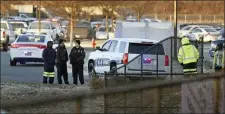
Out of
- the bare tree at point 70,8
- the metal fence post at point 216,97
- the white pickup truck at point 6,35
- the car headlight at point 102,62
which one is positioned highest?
the bare tree at point 70,8

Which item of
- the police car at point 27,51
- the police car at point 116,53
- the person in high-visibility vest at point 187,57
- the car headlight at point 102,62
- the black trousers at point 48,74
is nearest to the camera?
the person in high-visibility vest at point 187,57

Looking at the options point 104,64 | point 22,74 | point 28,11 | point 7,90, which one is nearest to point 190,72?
point 7,90

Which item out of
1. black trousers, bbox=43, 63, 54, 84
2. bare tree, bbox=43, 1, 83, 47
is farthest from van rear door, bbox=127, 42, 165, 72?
bare tree, bbox=43, 1, 83, 47

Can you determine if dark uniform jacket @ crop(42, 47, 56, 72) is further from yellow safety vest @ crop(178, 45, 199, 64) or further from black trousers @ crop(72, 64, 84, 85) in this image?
yellow safety vest @ crop(178, 45, 199, 64)

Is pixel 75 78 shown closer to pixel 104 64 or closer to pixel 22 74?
pixel 104 64

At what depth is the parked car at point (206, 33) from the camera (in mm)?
55359

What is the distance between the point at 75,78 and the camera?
65.2ft

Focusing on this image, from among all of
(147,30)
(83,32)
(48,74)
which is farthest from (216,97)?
(83,32)

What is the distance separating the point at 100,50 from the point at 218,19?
214ft

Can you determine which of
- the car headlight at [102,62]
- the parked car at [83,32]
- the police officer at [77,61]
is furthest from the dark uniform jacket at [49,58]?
the parked car at [83,32]

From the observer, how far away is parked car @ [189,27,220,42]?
55359 millimetres

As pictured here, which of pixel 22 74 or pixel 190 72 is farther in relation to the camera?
pixel 22 74

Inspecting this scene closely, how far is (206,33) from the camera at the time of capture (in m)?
55.8

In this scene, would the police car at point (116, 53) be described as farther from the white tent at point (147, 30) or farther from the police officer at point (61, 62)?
the white tent at point (147, 30)
